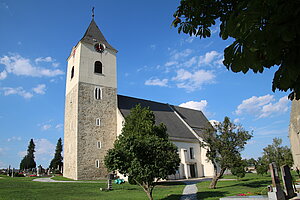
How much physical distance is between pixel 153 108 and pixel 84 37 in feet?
47.8

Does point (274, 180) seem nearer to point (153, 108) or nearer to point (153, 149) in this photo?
point (153, 149)

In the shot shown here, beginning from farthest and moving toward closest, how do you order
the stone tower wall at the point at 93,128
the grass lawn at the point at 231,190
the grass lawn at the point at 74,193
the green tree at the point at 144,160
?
the stone tower wall at the point at 93,128 < the grass lawn at the point at 74,193 < the grass lawn at the point at 231,190 < the green tree at the point at 144,160

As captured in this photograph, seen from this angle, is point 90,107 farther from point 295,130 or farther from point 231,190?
point 295,130

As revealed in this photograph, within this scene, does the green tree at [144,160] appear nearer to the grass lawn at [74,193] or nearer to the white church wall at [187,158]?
the grass lawn at [74,193]

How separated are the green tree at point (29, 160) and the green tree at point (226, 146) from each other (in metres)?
62.2

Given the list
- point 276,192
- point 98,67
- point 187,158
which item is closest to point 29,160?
point 98,67

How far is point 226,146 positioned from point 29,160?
64.7 m

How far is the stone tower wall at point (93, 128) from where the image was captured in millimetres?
26406

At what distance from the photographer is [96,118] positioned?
28.8 m

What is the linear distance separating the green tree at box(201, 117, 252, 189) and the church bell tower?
14335 mm

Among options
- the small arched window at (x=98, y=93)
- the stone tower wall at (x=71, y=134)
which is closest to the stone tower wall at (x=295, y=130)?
the small arched window at (x=98, y=93)

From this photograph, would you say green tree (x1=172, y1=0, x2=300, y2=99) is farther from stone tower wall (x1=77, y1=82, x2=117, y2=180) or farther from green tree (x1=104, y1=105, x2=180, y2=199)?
stone tower wall (x1=77, y1=82, x2=117, y2=180)

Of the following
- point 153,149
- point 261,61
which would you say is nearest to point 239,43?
point 261,61

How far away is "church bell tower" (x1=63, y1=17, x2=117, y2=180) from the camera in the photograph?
26734 mm
